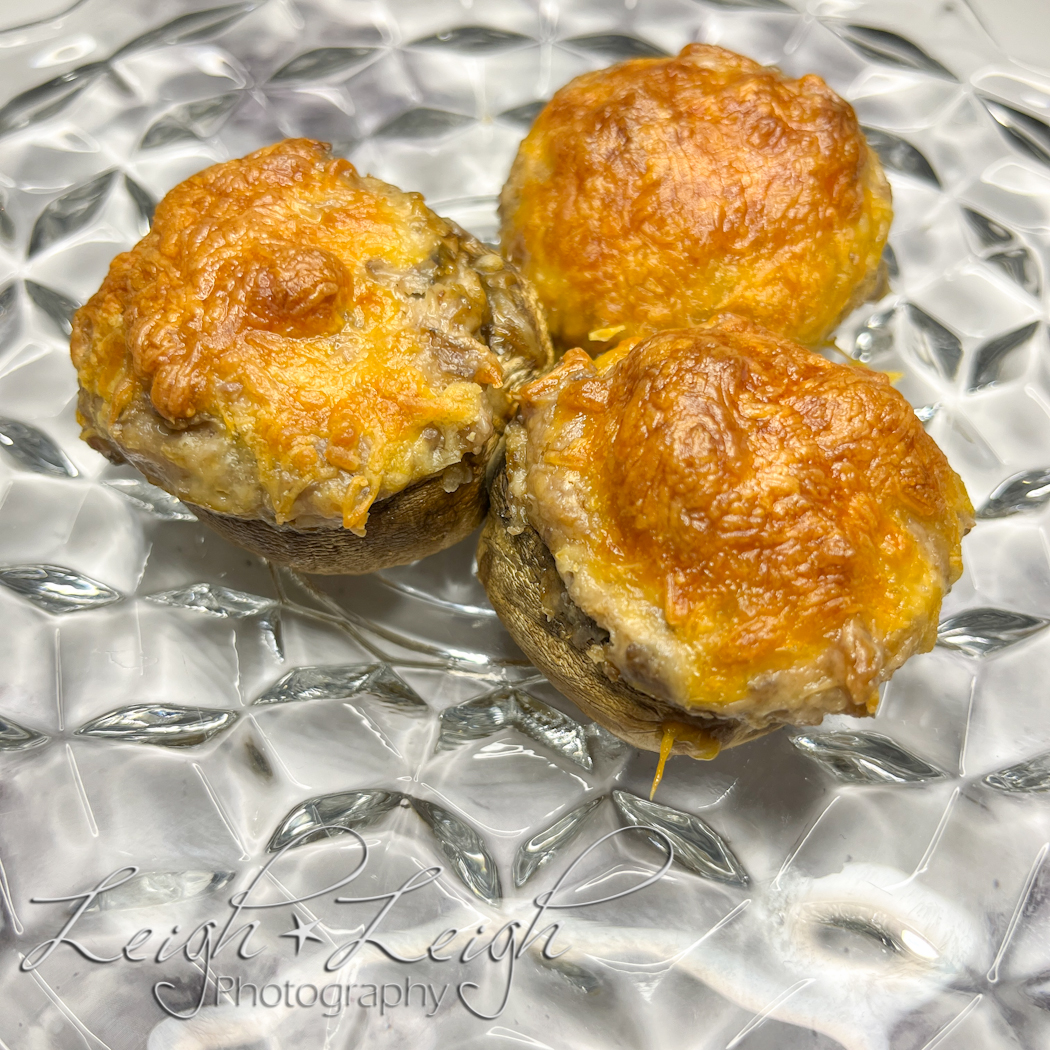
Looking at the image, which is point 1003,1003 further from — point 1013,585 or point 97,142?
point 97,142

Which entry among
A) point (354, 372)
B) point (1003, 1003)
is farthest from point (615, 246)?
point (1003, 1003)

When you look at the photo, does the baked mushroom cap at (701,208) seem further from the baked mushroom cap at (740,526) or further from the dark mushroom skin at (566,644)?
the dark mushroom skin at (566,644)

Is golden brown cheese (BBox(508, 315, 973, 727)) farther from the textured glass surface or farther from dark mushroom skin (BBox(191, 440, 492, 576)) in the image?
the textured glass surface

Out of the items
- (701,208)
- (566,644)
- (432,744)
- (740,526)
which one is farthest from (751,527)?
(432,744)

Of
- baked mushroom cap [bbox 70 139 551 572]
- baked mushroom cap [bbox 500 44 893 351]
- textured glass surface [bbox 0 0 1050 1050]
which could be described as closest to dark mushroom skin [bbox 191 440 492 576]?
baked mushroom cap [bbox 70 139 551 572]

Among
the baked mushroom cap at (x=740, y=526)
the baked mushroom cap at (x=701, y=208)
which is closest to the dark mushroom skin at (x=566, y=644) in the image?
the baked mushroom cap at (x=740, y=526)
